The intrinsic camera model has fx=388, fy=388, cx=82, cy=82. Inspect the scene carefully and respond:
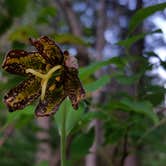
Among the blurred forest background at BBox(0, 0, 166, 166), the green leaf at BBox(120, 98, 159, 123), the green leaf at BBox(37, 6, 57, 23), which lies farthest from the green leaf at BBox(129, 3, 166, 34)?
the green leaf at BBox(37, 6, 57, 23)

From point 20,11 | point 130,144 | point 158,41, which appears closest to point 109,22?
point 158,41

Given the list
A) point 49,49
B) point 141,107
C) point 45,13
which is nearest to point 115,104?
point 141,107

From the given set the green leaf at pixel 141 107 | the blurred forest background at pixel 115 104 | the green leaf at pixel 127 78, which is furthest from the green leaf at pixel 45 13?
the green leaf at pixel 141 107

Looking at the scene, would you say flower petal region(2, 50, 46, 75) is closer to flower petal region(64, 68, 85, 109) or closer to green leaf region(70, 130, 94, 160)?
flower petal region(64, 68, 85, 109)

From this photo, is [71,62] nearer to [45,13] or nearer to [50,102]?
[50,102]

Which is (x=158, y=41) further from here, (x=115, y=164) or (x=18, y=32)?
(x=115, y=164)

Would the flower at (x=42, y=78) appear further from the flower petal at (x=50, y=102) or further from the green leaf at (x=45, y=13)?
the green leaf at (x=45, y=13)
